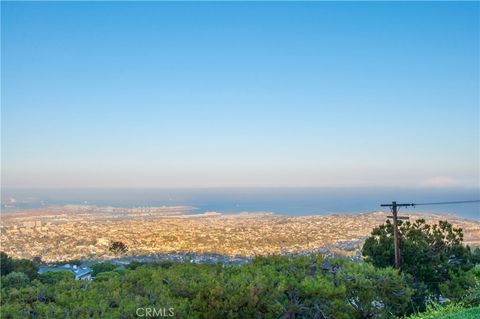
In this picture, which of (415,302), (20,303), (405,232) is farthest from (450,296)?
(20,303)

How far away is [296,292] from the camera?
275 inches

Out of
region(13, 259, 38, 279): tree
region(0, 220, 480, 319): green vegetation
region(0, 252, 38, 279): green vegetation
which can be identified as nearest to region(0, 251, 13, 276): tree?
region(0, 252, 38, 279): green vegetation

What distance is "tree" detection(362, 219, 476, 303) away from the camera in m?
12.9

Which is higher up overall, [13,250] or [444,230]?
[444,230]

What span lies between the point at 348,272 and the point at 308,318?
1.14m

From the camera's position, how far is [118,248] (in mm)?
22750

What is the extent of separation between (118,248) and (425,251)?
1601cm

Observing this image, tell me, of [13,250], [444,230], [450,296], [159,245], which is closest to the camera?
[450,296]

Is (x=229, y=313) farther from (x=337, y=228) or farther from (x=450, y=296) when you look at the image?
(x=337, y=228)

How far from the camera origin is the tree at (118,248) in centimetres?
2231

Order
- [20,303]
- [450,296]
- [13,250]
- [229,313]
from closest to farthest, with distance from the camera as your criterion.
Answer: [20,303] → [229,313] → [450,296] → [13,250]

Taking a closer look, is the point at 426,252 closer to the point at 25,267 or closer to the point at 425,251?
the point at 425,251

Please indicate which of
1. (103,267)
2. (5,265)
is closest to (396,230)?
(103,267)

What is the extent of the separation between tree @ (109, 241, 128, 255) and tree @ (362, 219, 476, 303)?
45.4ft
